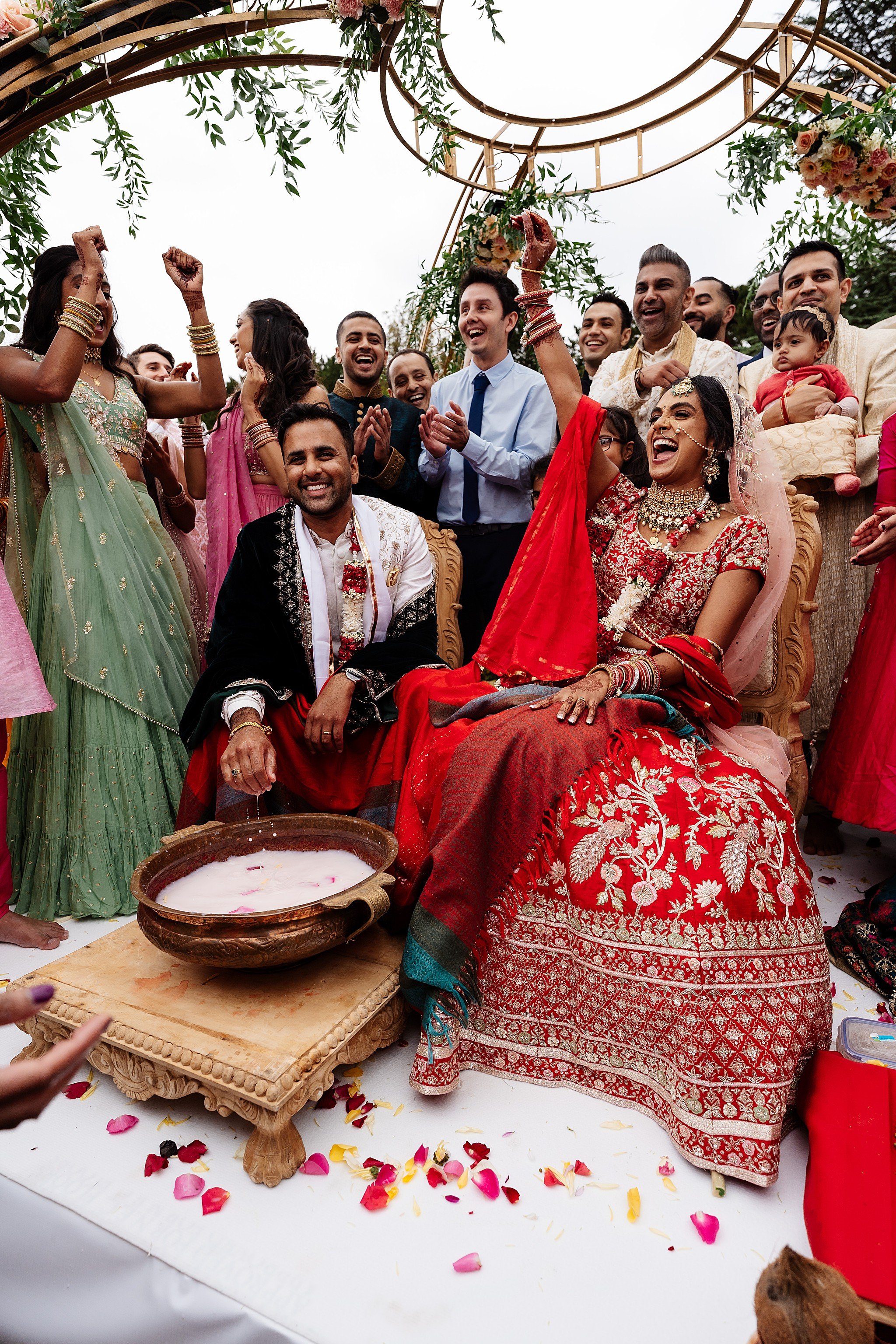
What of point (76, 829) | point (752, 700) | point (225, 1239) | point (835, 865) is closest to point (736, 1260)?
point (225, 1239)

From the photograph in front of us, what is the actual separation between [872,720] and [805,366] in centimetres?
177

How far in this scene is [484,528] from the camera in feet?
11.9

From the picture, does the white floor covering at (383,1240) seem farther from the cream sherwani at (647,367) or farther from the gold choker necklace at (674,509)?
the cream sherwani at (647,367)

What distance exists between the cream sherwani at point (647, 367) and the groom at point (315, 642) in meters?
1.38

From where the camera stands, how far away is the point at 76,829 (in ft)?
9.02

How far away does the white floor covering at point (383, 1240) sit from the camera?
50.0 inches

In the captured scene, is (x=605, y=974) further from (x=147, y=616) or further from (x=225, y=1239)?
A: (x=147, y=616)

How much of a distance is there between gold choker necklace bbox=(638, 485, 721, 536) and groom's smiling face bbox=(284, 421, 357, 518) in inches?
41.4

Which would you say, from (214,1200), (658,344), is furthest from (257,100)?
(214,1200)

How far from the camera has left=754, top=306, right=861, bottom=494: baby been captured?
11.0 ft

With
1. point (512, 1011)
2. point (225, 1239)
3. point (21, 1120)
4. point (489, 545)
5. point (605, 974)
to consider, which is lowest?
point (225, 1239)

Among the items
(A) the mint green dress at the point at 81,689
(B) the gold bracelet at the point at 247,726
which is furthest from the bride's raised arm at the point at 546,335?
(A) the mint green dress at the point at 81,689

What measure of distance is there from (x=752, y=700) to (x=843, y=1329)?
203 centimetres

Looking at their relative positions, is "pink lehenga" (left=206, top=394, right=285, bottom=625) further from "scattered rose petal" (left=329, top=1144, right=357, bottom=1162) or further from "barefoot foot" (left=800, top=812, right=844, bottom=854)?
"barefoot foot" (left=800, top=812, right=844, bottom=854)
